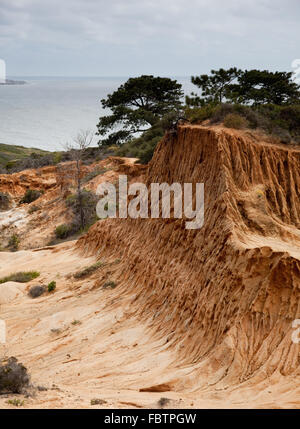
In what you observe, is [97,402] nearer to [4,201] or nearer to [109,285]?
[109,285]

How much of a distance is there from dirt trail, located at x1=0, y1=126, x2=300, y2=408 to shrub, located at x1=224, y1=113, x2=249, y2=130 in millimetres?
805

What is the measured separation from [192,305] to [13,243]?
17.9 metres

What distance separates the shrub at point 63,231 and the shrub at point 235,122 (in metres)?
13.8

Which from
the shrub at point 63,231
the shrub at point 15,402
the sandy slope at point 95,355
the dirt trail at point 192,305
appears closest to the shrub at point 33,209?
the shrub at point 63,231

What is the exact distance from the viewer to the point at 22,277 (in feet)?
61.5

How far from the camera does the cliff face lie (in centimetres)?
900

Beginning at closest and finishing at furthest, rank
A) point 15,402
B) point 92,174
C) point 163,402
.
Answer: point 15,402
point 163,402
point 92,174

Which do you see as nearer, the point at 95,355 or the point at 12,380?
the point at 12,380

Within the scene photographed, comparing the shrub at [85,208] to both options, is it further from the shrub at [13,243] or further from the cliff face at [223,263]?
the cliff face at [223,263]

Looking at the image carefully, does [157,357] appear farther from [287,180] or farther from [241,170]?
[287,180]

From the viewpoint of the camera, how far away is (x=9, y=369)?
9.15 meters

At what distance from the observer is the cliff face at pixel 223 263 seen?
9.00 metres

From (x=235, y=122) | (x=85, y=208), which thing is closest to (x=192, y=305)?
(x=235, y=122)

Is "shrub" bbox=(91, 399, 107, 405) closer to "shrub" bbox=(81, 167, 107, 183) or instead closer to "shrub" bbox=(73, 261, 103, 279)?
"shrub" bbox=(73, 261, 103, 279)
